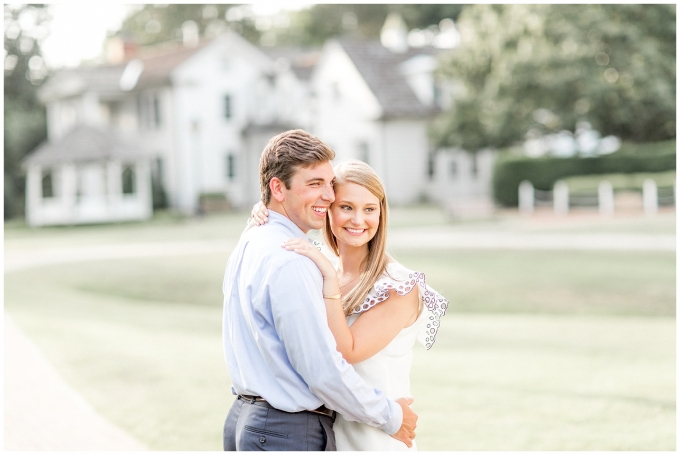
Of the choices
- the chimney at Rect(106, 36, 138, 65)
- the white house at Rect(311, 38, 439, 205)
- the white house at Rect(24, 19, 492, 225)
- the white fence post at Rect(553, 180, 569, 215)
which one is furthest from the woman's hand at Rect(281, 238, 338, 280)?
the chimney at Rect(106, 36, 138, 65)

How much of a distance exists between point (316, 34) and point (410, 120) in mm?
27702

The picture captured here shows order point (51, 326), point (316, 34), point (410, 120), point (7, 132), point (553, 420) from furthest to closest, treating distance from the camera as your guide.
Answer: point (316, 34) → point (7, 132) → point (410, 120) → point (51, 326) → point (553, 420)

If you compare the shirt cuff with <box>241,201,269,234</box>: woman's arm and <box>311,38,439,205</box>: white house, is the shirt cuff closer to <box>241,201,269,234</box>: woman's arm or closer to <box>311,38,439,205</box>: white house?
<box>241,201,269,234</box>: woman's arm

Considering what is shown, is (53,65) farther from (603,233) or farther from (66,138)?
(603,233)

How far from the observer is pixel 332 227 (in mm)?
3322

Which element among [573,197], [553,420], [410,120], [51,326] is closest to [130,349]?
[51,326]

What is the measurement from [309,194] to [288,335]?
1.75ft

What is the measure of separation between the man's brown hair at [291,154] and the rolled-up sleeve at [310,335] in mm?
351

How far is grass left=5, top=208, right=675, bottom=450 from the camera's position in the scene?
6922mm

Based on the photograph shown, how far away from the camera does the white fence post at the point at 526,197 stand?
3219 centimetres

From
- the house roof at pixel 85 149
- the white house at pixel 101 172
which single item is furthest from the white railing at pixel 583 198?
the house roof at pixel 85 149

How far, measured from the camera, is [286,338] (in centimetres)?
291

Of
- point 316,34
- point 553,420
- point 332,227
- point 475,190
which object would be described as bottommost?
point 553,420

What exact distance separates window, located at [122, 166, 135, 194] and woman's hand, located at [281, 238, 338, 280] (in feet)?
125
